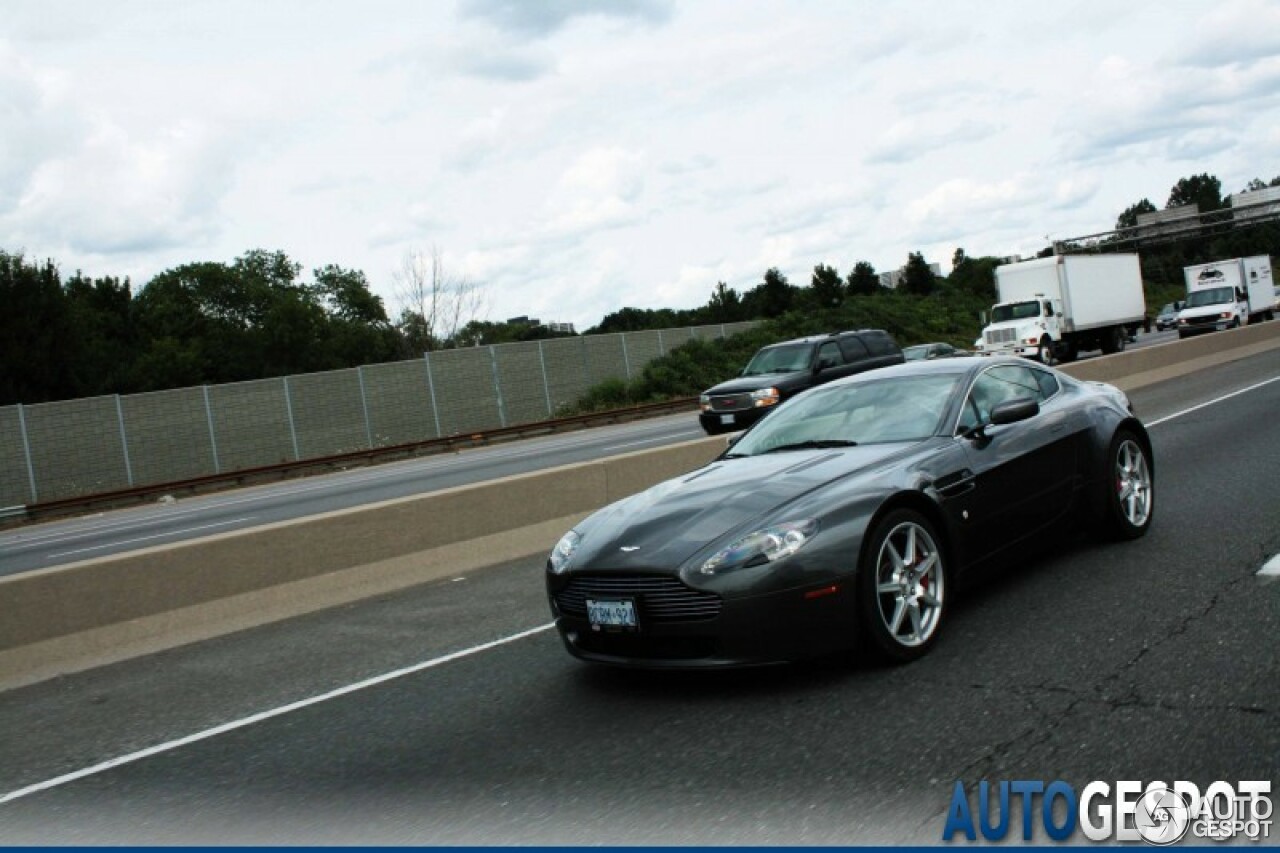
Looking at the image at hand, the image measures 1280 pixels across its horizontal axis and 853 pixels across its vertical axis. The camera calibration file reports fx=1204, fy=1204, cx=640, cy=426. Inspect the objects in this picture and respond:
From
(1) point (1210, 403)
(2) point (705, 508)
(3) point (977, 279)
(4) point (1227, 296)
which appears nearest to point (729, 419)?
(1) point (1210, 403)

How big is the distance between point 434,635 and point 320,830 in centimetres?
321

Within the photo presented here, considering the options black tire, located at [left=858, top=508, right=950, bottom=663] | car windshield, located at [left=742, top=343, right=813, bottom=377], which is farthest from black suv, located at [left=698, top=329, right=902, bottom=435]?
black tire, located at [left=858, top=508, right=950, bottom=663]

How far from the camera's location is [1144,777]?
13.2ft

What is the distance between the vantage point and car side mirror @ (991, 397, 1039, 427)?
6.57 m

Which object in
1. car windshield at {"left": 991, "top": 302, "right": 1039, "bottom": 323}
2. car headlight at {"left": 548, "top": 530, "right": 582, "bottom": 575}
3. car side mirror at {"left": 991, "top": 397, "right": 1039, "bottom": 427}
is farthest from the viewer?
car windshield at {"left": 991, "top": 302, "right": 1039, "bottom": 323}

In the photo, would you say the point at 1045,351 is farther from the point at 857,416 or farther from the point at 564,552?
the point at 564,552

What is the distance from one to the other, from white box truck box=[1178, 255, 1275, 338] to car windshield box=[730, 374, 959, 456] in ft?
144

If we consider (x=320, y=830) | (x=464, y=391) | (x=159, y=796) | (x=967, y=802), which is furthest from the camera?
(x=464, y=391)

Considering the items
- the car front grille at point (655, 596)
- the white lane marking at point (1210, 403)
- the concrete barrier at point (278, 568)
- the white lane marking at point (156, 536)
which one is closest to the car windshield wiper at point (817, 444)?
the car front grille at point (655, 596)

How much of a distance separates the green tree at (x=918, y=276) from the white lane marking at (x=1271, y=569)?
2778 inches

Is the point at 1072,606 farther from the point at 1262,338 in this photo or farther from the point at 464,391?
the point at 464,391

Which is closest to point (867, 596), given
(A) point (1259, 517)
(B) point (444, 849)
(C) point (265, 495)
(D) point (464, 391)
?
(B) point (444, 849)

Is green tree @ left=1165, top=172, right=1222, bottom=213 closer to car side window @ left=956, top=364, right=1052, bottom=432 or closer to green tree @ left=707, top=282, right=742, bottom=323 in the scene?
green tree @ left=707, top=282, right=742, bottom=323

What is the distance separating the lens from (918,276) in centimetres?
7662
